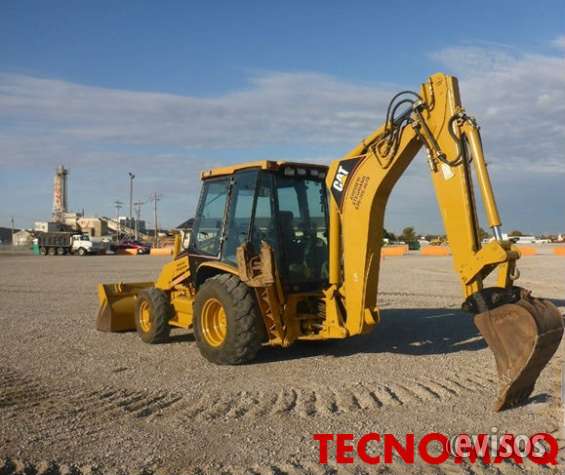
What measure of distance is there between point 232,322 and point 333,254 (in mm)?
1490

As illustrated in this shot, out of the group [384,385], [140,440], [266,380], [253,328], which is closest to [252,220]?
[253,328]

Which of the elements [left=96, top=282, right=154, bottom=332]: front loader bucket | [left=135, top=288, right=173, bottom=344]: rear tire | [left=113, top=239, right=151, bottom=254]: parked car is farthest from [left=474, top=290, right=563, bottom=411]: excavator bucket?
[left=113, top=239, right=151, bottom=254]: parked car

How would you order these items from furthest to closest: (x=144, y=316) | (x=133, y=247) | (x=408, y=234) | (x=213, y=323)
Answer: (x=408, y=234)
(x=133, y=247)
(x=144, y=316)
(x=213, y=323)

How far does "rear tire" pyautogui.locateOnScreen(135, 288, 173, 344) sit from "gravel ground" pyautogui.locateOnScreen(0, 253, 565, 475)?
0.81 ft

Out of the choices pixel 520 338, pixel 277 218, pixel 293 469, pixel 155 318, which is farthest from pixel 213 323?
pixel 520 338

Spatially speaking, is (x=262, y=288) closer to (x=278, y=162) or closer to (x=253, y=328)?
(x=253, y=328)

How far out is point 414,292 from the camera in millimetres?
16203

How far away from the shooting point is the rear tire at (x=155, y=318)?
906 cm

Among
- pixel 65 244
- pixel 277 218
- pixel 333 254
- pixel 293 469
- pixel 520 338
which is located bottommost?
pixel 293 469

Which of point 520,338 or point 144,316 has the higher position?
point 520,338

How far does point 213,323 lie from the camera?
7.97m

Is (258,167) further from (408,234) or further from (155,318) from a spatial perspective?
(408,234)

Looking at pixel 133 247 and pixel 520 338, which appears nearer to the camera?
pixel 520 338

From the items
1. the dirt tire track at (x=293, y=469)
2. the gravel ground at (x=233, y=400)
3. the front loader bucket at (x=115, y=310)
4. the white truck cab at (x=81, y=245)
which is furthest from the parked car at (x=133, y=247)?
the dirt tire track at (x=293, y=469)
